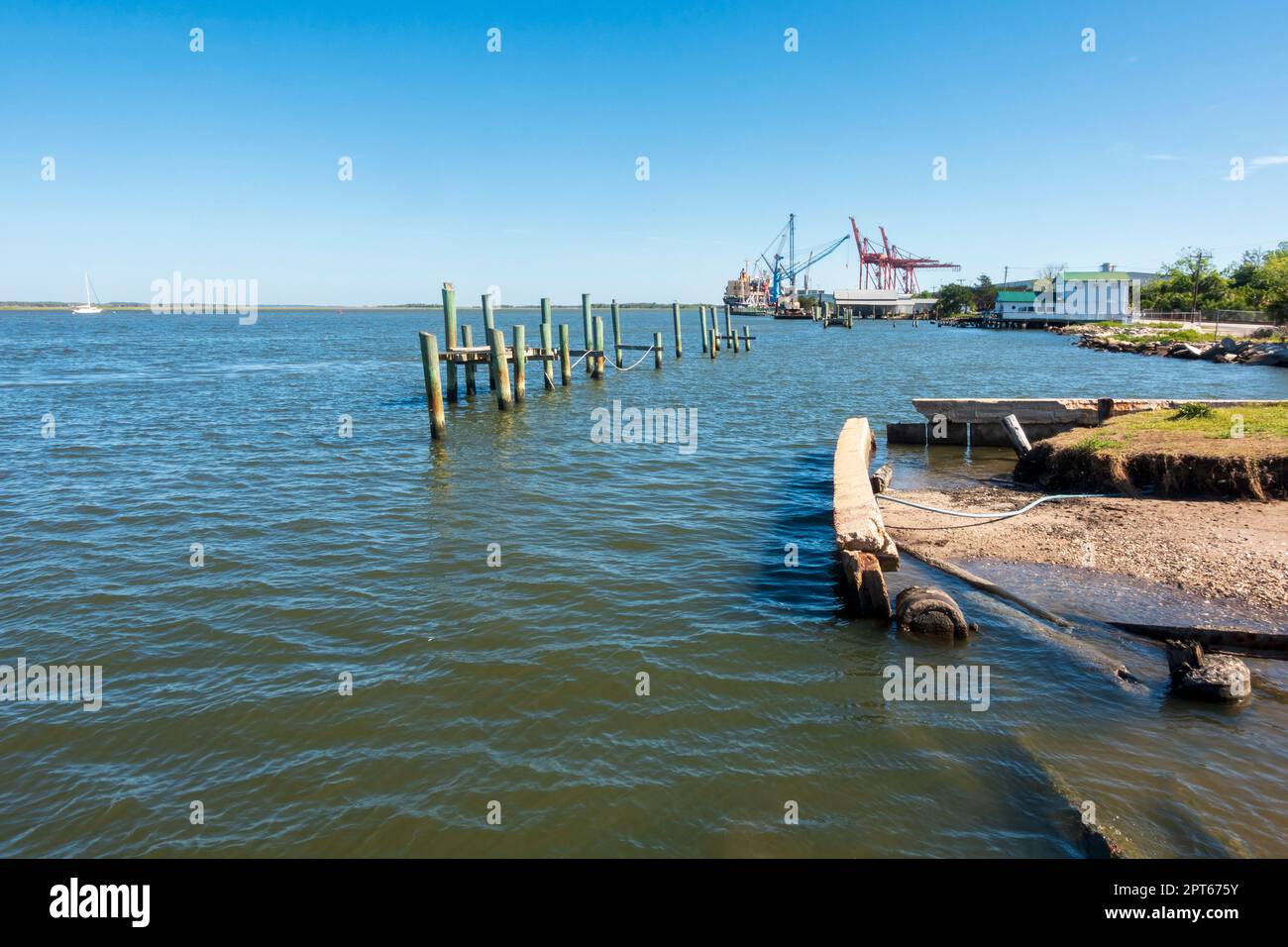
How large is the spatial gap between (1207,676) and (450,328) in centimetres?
2910

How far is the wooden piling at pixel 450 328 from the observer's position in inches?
1162

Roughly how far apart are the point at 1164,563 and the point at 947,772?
20.1ft

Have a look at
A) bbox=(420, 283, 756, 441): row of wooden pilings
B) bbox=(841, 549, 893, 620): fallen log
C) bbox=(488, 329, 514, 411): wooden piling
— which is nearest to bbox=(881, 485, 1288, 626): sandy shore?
bbox=(841, 549, 893, 620): fallen log

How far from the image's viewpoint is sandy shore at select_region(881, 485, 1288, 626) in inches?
384

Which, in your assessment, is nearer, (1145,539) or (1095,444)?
(1145,539)

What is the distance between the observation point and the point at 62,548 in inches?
519

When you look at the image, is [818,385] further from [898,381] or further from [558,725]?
[558,725]

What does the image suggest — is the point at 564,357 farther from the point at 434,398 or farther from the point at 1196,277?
the point at 1196,277

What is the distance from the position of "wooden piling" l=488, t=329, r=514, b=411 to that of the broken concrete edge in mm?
16740

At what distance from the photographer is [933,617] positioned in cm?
915

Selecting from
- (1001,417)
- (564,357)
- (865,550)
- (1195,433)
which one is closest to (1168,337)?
(1001,417)

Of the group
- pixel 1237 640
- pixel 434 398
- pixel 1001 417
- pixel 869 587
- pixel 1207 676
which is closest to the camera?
pixel 1207 676

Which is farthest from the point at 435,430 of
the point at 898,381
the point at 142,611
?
the point at 898,381

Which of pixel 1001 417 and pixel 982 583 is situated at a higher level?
pixel 1001 417
